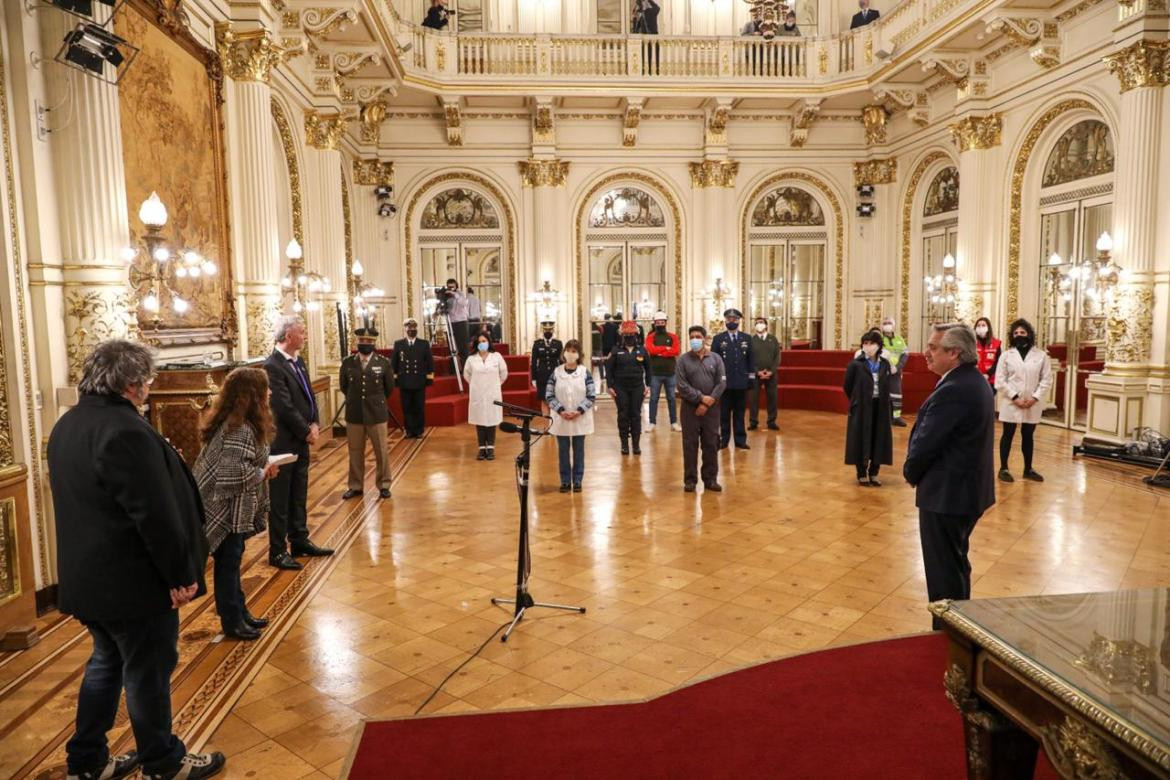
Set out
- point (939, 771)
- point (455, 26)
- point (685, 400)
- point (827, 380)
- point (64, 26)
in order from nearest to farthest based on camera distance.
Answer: point (939, 771) < point (64, 26) < point (685, 400) < point (827, 380) < point (455, 26)

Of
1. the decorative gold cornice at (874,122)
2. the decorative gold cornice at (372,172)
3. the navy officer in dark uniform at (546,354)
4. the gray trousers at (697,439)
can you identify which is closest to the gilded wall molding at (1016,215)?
the decorative gold cornice at (874,122)

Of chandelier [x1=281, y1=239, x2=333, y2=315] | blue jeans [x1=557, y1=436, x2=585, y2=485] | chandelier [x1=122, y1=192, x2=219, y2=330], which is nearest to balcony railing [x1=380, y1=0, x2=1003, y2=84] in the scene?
chandelier [x1=281, y1=239, x2=333, y2=315]

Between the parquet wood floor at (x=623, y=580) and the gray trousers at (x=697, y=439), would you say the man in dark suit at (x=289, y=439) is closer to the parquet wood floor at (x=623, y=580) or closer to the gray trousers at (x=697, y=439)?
the parquet wood floor at (x=623, y=580)

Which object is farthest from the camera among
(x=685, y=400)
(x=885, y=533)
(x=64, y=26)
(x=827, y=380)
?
(x=827, y=380)

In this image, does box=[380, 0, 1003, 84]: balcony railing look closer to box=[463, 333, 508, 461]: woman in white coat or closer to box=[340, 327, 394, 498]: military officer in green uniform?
box=[463, 333, 508, 461]: woman in white coat

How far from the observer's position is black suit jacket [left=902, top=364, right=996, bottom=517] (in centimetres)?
369

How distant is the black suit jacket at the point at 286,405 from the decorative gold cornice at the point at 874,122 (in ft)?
44.2

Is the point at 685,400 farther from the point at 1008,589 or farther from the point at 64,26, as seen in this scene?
the point at 64,26

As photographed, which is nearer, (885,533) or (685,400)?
(885,533)

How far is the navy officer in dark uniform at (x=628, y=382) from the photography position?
9109 mm

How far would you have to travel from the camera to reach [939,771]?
280 cm

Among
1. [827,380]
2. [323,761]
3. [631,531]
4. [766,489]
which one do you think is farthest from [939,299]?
[323,761]

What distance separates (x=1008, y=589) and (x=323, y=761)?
4.06m

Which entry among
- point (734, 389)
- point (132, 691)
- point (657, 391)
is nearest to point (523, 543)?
point (132, 691)
